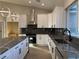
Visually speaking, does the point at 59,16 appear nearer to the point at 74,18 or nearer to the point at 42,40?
the point at 74,18

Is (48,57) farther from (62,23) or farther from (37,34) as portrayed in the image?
(37,34)

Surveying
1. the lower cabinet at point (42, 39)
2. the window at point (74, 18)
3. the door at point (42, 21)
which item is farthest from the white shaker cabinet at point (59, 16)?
the door at point (42, 21)

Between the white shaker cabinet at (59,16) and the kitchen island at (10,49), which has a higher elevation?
the white shaker cabinet at (59,16)

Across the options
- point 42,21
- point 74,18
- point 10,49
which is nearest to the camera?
point 10,49

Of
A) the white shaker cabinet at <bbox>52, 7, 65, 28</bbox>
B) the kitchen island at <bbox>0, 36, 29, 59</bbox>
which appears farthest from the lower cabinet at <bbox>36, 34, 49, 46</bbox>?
the kitchen island at <bbox>0, 36, 29, 59</bbox>

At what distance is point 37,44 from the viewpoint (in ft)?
35.7

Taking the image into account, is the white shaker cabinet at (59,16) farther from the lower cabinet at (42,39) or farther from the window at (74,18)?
the lower cabinet at (42,39)

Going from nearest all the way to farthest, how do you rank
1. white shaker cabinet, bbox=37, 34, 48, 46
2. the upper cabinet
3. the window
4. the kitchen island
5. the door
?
the kitchen island
the window
the upper cabinet
white shaker cabinet, bbox=37, 34, 48, 46
the door

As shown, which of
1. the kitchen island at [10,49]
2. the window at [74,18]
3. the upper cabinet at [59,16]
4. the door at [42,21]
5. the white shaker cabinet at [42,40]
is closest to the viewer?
the kitchen island at [10,49]

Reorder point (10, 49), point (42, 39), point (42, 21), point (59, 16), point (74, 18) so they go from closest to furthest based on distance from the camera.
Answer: point (10, 49) → point (74, 18) → point (59, 16) → point (42, 39) → point (42, 21)

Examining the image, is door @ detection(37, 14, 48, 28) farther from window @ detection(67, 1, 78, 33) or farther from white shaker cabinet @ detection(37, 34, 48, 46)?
window @ detection(67, 1, 78, 33)

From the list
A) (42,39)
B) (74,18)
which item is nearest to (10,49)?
(74,18)

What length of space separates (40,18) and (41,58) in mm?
4838

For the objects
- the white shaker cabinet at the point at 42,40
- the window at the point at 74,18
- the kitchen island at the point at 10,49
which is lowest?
the white shaker cabinet at the point at 42,40
